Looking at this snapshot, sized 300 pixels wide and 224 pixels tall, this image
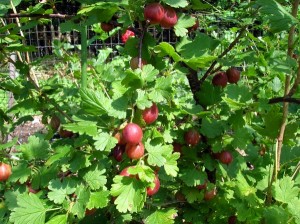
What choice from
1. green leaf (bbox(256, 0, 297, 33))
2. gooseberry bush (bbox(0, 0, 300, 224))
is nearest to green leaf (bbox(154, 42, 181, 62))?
gooseberry bush (bbox(0, 0, 300, 224))

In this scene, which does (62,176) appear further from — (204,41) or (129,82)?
(204,41)

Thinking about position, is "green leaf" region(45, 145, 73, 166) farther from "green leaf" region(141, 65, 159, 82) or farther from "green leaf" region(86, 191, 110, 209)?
"green leaf" region(141, 65, 159, 82)

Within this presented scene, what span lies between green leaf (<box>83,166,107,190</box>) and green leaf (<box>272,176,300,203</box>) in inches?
18.2

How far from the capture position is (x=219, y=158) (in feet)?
4.23

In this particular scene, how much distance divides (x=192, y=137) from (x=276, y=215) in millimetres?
315

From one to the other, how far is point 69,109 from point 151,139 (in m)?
0.57

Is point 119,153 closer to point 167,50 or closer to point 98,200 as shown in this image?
point 98,200

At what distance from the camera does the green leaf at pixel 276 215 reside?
1.08 m

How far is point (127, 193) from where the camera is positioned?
0.92 meters

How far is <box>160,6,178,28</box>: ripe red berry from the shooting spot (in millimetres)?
→ 986

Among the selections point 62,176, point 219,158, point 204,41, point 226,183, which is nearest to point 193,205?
point 226,183

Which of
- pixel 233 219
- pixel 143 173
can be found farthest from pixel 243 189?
pixel 143 173

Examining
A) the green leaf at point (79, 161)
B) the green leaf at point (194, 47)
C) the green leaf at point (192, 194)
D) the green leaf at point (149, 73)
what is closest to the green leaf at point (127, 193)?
the green leaf at point (79, 161)

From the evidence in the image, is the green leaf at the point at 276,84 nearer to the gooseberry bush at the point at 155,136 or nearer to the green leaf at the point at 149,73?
the gooseberry bush at the point at 155,136
